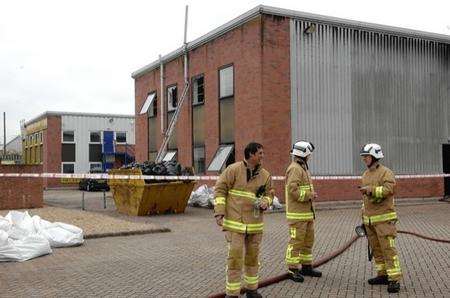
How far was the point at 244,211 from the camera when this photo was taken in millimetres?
6223

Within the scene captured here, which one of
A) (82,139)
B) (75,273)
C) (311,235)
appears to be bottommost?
(75,273)

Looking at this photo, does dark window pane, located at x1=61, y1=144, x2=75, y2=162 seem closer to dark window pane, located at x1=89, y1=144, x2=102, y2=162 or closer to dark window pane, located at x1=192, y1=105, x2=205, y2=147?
dark window pane, located at x1=89, y1=144, x2=102, y2=162

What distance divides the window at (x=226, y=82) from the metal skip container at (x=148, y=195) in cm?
514

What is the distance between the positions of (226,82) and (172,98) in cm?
498

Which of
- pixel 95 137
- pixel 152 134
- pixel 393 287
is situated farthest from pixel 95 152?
pixel 393 287

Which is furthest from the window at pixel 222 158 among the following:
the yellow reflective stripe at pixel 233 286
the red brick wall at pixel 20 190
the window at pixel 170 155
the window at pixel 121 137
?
the window at pixel 121 137

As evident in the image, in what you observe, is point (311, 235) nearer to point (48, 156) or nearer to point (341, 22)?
point (341, 22)

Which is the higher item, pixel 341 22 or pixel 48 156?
pixel 341 22

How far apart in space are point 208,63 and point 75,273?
14.6 metres

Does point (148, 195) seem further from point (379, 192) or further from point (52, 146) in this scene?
point (52, 146)

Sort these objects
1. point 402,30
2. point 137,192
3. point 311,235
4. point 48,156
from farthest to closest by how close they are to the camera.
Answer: point 48,156
point 402,30
point 137,192
point 311,235

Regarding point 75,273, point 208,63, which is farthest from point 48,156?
point 75,273

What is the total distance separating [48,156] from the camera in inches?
1650

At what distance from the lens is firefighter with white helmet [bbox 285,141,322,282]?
7.30 metres
